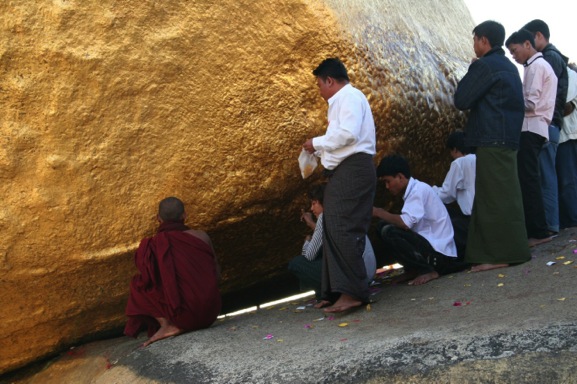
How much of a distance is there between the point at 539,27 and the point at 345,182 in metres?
2.43

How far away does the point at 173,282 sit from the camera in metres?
4.41

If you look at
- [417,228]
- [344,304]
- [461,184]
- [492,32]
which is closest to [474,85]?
[492,32]

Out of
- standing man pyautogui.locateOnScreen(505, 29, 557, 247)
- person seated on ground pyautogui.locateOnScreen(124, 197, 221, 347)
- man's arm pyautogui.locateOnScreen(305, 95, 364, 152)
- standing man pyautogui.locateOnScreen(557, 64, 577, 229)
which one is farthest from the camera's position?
standing man pyautogui.locateOnScreen(557, 64, 577, 229)

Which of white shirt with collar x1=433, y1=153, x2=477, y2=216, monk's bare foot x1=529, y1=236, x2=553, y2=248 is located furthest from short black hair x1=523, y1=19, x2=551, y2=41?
monk's bare foot x1=529, y1=236, x2=553, y2=248

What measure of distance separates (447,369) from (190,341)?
1.74 metres

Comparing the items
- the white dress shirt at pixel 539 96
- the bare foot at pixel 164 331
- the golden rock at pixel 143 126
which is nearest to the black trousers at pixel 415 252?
the golden rock at pixel 143 126

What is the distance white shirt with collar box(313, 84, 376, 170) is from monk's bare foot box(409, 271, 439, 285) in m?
1.12

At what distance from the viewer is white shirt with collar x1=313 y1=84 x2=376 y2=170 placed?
4160mm

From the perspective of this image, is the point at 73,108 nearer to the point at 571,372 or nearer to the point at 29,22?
the point at 29,22

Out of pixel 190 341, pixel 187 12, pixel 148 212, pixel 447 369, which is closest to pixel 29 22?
pixel 187 12

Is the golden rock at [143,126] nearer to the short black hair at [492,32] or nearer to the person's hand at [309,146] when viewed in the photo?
the person's hand at [309,146]

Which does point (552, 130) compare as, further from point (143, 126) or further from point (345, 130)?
point (143, 126)

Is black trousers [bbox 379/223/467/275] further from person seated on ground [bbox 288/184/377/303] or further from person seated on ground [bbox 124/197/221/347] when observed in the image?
person seated on ground [bbox 124/197/221/347]

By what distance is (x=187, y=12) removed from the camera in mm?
4379
